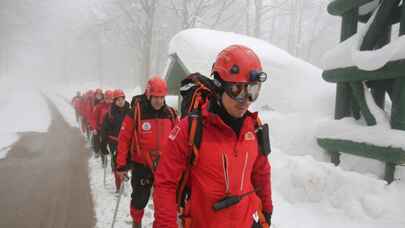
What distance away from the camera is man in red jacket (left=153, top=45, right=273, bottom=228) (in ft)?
7.68

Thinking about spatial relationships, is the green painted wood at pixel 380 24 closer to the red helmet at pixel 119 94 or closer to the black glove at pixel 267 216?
the black glove at pixel 267 216

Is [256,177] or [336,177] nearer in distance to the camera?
[256,177]

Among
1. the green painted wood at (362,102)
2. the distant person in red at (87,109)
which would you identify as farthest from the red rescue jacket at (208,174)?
the distant person in red at (87,109)

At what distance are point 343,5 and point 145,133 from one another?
13.5 ft

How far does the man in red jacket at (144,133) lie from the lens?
4914 mm

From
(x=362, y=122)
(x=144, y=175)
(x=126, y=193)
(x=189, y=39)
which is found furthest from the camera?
(x=189, y=39)

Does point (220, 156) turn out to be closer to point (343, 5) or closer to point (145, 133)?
point (145, 133)

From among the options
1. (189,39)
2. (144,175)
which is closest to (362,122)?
(144,175)

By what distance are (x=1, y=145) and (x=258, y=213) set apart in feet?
45.5

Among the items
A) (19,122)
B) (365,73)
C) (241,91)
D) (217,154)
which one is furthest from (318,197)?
(19,122)

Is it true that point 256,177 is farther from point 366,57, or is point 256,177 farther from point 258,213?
point 366,57

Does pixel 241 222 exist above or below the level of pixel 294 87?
below

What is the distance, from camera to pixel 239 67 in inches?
91.7

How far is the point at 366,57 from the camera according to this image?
533cm
